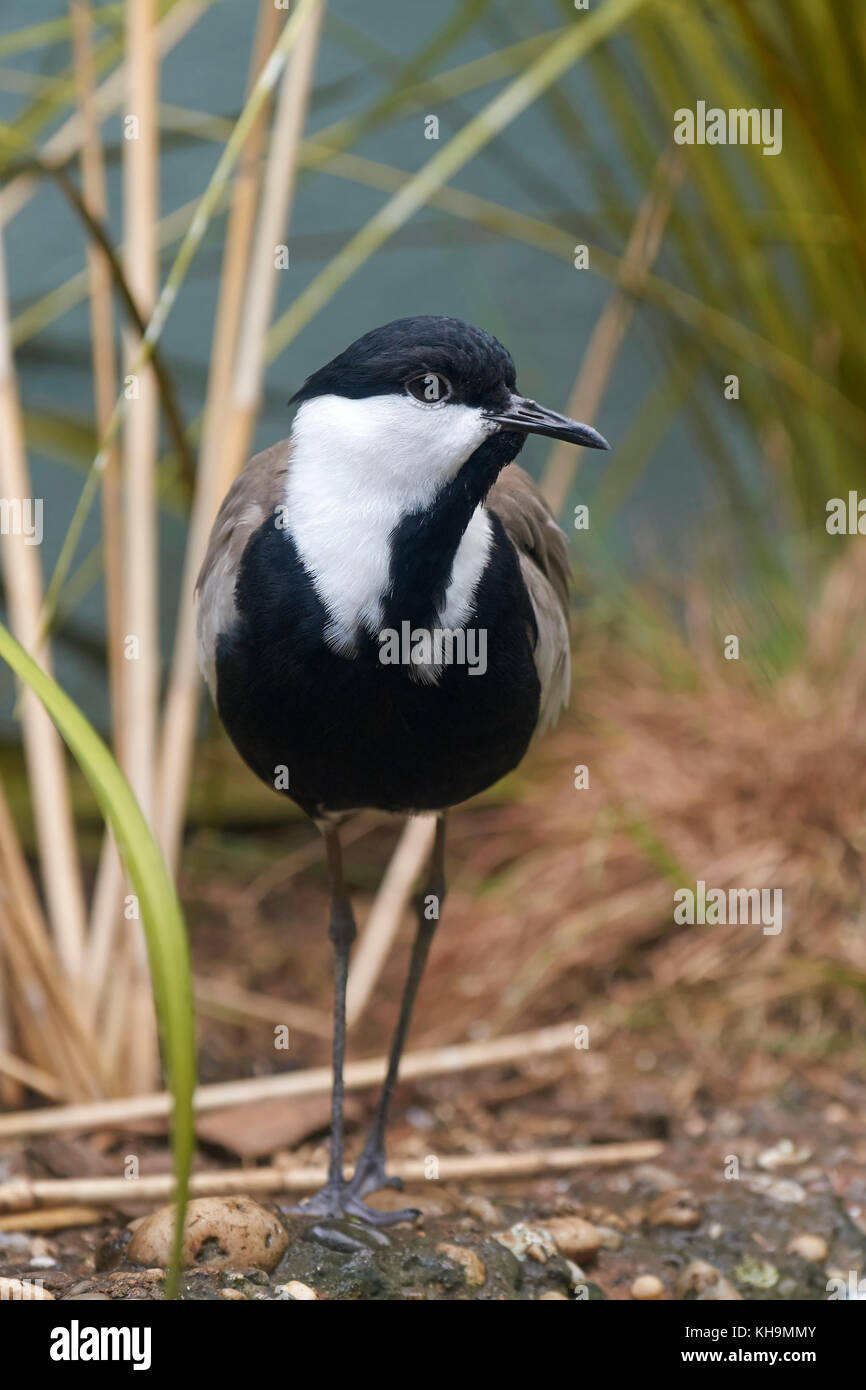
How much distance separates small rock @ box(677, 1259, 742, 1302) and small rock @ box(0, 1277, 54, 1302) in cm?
74

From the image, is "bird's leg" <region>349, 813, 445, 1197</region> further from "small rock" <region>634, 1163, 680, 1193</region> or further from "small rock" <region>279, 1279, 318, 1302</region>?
"small rock" <region>634, 1163, 680, 1193</region>

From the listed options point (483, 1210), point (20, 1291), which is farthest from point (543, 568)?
point (20, 1291)

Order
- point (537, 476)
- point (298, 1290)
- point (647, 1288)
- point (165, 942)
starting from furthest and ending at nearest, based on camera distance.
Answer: point (537, 476) < point (647, 1288) < point (298, 1290) < point (165, 942)

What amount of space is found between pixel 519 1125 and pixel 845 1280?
677mm

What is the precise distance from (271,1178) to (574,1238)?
0.41m

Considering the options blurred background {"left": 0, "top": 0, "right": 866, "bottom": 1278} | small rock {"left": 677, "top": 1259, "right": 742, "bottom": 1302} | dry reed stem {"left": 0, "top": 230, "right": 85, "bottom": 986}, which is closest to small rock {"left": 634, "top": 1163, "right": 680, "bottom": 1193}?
blurred background {"left": 0, "top": 0, "right": 866, "bottom": 1278}

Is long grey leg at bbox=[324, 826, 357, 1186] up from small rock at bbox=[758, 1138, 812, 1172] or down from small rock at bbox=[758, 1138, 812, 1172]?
up

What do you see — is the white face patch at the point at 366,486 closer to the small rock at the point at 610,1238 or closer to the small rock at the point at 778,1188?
the small rock at the point at 610,1238

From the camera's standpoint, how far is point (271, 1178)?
5.95 feet

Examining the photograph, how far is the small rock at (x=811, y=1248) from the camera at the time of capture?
5.82ft

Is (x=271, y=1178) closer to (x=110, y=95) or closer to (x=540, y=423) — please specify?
(x=540, y=423)

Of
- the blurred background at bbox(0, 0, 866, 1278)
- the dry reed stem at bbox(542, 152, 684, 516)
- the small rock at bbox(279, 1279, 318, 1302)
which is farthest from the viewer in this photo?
the dry reed stem at bbox(542, 152, 684, 516)

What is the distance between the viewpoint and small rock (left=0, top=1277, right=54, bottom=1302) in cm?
135
